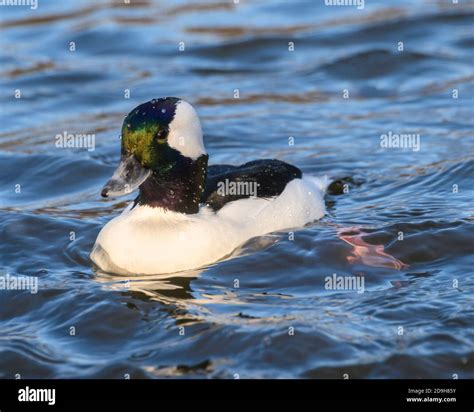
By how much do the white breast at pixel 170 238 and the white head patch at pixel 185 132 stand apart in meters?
0.61

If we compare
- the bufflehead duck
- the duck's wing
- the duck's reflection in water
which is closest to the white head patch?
the bufflehead duck

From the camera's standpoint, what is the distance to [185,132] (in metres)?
9.67

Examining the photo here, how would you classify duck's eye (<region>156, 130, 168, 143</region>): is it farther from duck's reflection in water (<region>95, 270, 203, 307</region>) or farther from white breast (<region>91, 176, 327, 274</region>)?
duck's reflection in water (<region>95, 270, 203, 307</region>)

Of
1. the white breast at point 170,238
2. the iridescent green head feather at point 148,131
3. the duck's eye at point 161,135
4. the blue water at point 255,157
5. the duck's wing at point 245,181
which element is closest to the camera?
the blue water at point 255,157

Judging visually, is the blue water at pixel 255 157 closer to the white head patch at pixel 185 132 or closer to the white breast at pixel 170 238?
the white breast at pixel 170 238

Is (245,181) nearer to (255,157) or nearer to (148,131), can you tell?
(148,131)

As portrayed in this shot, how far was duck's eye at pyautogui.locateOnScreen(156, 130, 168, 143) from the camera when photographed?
9531mm

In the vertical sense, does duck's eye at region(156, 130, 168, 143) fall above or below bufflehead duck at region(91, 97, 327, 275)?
above

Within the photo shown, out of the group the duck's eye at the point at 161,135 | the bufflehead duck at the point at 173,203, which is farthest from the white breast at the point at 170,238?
the duck's eye at the point at 161,135

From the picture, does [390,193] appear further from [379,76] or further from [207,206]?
[379,76]

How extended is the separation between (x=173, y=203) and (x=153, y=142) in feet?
2.21

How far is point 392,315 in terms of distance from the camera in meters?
8.87

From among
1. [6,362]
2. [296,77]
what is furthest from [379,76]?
[6,362]

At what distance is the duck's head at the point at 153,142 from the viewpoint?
944cm
